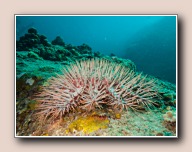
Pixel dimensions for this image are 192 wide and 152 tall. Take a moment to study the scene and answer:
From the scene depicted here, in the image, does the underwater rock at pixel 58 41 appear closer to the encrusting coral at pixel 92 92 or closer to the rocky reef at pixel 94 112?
the rocky reef at pixel 94 112

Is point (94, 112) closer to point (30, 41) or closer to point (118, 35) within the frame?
point (30, 41)

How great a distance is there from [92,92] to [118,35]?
5.30ft

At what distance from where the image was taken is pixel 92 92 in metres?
2.02

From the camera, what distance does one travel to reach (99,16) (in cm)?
255

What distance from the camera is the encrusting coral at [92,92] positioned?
80.5 inches

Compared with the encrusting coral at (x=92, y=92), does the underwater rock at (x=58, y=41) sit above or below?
above

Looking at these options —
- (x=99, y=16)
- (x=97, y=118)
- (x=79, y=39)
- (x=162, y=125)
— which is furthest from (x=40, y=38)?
(x=162, y=125)

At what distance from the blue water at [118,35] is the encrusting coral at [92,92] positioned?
0.62 metres

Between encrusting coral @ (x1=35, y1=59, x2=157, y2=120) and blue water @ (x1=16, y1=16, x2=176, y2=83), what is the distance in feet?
2.04

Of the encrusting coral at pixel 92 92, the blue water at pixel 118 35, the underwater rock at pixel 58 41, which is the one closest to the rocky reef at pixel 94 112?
the encrusting coral at pixel 92 92

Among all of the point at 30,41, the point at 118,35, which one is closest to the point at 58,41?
the point at 30,41

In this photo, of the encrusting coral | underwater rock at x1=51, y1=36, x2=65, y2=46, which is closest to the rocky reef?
the encrusting coral
